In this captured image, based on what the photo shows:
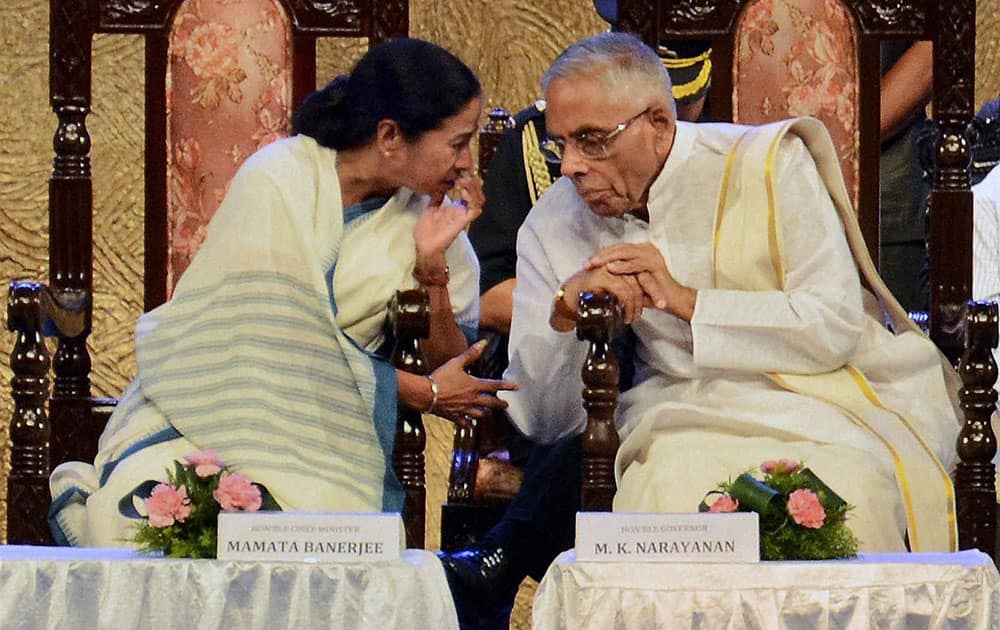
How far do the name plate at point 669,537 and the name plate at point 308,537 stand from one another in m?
0.31

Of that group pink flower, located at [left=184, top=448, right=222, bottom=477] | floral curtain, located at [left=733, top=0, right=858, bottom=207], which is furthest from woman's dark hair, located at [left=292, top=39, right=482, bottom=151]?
pink flower, located at [left=184, top=448, right=222, bottom=477]

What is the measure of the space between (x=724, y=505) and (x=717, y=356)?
2.41 feet

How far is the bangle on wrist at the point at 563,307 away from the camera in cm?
411

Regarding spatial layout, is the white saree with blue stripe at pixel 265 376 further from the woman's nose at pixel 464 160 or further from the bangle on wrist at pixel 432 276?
the woman's nose at pixel 464 160

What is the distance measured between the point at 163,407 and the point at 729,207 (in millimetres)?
1184

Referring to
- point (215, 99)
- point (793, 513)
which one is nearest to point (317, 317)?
point (215, 99)

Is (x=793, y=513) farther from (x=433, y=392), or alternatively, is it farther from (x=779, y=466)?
(x=433, y=392)

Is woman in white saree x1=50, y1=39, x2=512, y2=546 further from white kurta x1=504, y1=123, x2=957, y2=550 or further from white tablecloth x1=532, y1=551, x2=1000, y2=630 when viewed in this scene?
white tablecloth x1=532, y1=551, x2=1000, y2=630

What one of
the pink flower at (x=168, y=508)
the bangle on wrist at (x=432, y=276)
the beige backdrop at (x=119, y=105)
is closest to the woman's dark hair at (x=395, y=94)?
the bangle on wrist at (x=432, y=276)

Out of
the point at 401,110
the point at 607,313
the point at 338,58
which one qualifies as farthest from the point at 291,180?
the point at 338,58

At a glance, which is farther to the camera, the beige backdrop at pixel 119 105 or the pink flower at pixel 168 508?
the beige backdrop at pixel 119 105

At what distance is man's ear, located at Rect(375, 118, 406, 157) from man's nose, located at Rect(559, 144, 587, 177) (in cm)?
32

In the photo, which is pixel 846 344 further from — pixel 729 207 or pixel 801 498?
pixel 801 498

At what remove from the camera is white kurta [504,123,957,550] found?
13.0 ft
